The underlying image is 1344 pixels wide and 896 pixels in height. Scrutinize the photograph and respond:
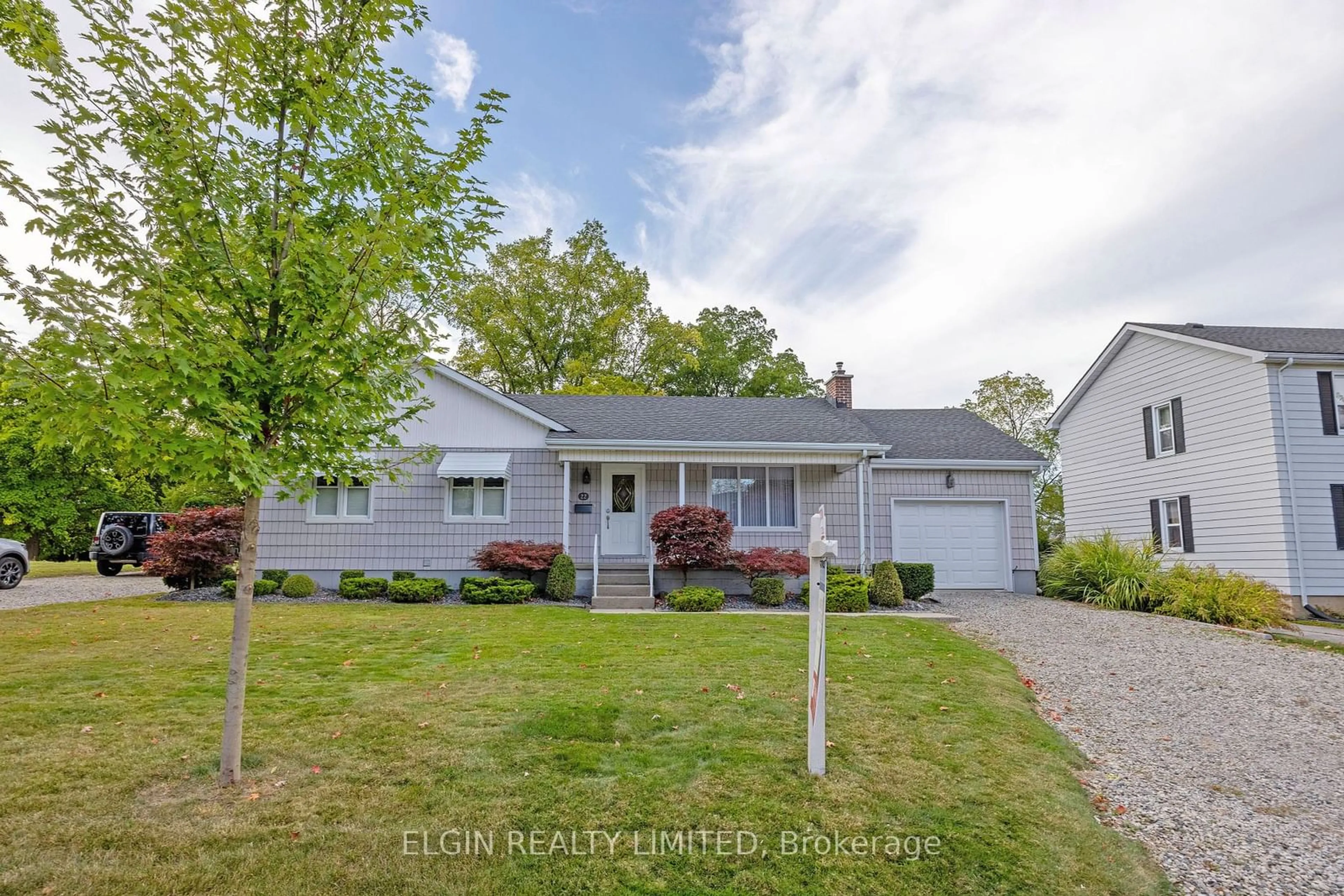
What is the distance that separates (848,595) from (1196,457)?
9116 millimetres

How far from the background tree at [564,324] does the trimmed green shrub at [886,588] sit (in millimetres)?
16650

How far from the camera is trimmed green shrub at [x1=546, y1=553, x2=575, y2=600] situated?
12227mm

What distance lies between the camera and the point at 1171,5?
10422 mm

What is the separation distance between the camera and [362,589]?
12555mm

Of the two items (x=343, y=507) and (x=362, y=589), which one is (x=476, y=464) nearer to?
(x=343, y=507)

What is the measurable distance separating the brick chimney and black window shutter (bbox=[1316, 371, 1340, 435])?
930cm

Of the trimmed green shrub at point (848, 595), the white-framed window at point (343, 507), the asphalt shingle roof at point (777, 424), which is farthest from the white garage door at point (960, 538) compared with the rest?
the white-framed window at point (343, 507)

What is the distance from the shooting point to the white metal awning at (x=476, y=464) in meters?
13.2

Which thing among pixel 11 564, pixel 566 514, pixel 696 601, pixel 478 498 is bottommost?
pixel 696 601

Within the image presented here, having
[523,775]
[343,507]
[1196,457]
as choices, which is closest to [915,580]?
[1196,457]

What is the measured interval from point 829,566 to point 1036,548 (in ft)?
17.8

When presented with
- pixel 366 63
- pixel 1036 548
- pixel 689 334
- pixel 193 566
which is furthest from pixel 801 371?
pixel 366 63

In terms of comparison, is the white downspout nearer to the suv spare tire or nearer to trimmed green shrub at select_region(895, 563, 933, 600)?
trimmed green shrub at select_region(895, 563, 933, 600)

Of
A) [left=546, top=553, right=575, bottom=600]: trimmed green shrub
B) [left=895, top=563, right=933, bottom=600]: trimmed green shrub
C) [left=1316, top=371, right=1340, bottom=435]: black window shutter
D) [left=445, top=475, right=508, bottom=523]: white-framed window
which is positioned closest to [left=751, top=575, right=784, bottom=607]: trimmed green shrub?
[left=895, top=563, right=933, bottom=600]: trimmed green shrub
